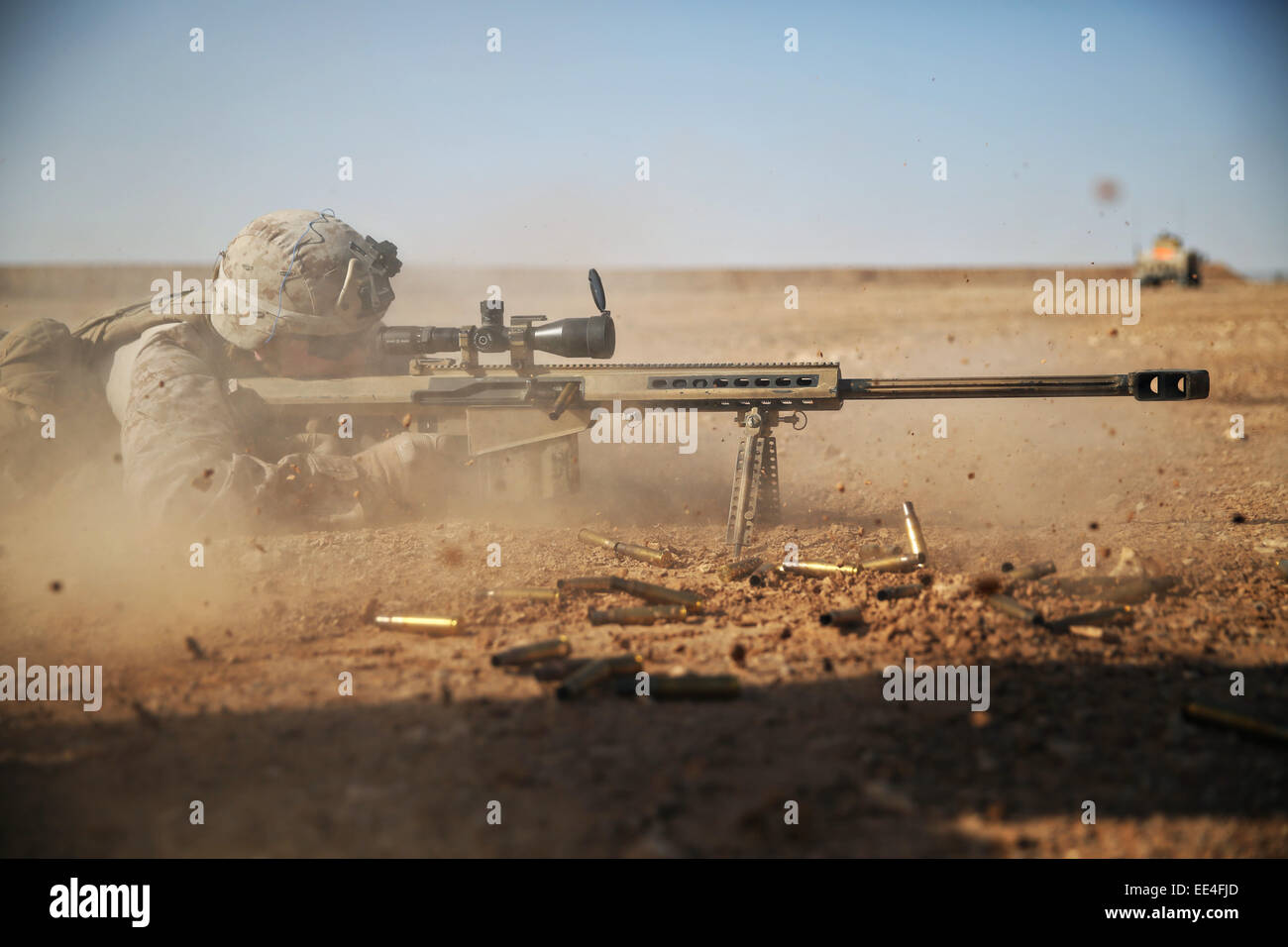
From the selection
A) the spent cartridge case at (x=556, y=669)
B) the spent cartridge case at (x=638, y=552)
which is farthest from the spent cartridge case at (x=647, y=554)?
the spent cartridge case at (x=556, y=669)

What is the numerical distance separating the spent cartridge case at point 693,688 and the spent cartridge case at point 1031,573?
2.37 meters

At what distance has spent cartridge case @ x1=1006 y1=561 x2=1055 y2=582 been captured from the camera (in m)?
5.45

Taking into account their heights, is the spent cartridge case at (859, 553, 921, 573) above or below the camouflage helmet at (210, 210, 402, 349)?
below

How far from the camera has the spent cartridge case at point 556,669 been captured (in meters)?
4.21

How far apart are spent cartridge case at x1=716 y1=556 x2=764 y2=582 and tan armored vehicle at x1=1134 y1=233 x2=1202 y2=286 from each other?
123ft

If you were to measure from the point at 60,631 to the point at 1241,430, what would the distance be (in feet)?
37.5

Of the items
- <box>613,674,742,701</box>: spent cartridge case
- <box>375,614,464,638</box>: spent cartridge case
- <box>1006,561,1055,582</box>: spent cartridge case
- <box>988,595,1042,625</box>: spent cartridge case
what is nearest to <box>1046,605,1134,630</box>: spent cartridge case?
<box>988,595,1042,625</box>: spent cartridge case

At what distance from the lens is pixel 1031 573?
5.48 metres

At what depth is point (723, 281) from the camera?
5544 cm

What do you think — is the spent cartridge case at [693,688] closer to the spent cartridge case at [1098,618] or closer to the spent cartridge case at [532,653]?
the spent cartridge case at [532,653]

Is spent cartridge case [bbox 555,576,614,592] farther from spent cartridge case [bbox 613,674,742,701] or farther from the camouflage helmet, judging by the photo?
the camouflage helmet

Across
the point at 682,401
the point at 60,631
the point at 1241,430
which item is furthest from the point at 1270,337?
the point at 60,631

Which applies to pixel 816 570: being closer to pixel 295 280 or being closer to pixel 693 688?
pixel 693 688

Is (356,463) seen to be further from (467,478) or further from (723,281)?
(723,281)
